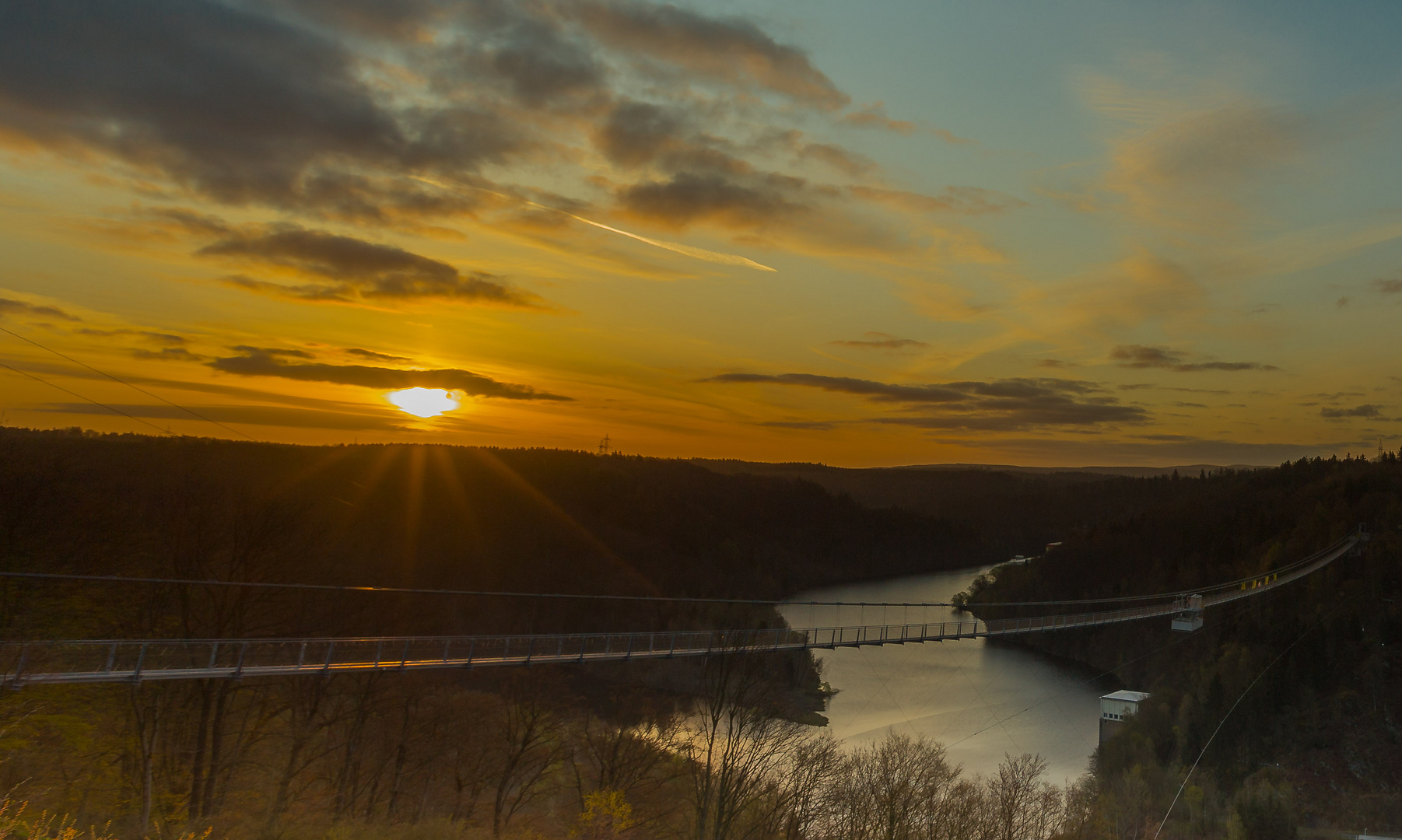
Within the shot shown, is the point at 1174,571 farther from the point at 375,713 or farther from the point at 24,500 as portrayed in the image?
the point at 24,500

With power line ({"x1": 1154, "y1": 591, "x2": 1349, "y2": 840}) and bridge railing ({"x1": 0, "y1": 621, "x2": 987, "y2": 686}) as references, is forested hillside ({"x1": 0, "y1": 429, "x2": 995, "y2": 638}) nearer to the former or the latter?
bridge railing ({"x1": 0, "y1": 621, "x2": 987, "y2": 686})

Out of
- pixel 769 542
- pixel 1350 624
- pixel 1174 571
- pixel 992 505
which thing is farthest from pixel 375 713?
pixel 992 505

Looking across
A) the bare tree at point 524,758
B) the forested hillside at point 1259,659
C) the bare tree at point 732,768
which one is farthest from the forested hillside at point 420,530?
the forested hillside at point 1259,659

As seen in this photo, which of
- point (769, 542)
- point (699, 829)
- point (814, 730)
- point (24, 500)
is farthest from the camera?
point (769, 542)

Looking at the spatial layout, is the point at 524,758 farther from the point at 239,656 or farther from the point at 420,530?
the point at 420,530

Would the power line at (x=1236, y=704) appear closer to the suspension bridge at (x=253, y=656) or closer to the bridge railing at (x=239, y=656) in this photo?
the suspension bridge at (x=253, y=656)

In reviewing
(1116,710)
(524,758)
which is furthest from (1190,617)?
(524,758)
